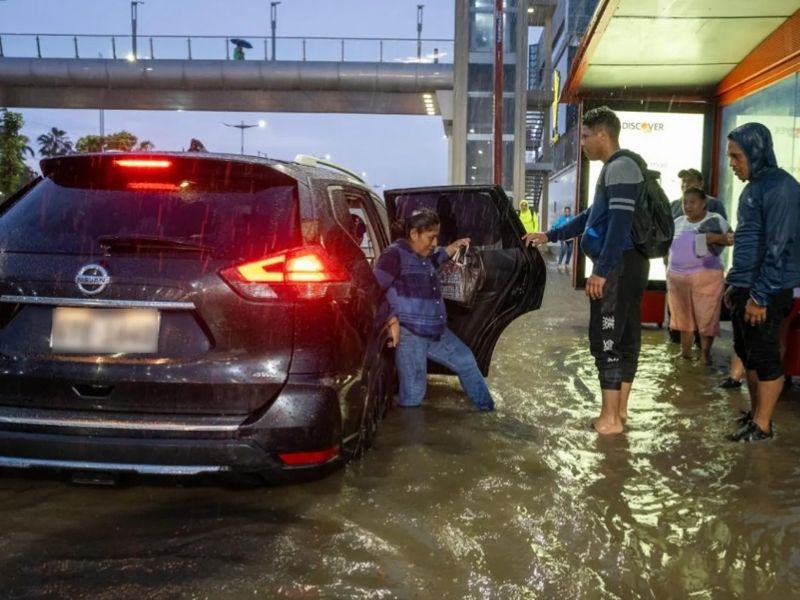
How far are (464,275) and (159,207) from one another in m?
2.48

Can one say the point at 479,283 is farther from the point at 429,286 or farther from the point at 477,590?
the point at 477,590

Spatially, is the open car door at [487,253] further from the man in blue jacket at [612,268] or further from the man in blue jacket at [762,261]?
the man in blue jacket at [762,261]

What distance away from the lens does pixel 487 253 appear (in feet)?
17.6

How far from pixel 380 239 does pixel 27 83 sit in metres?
27.3

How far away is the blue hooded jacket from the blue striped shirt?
1.80 meters

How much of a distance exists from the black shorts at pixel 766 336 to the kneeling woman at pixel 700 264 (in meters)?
2.35

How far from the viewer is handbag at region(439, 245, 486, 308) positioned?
5.32 metres

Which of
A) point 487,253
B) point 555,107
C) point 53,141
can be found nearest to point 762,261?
point 487,253

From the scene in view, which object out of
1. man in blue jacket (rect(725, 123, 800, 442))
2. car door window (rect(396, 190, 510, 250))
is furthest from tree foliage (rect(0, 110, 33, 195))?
man in blue jacket (rect(725, 123, 800, 442))

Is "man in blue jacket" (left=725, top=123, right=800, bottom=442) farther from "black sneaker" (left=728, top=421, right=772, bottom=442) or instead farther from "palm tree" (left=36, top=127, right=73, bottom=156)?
"palm tree" (left=36, top=127, right=73, bottom=156)

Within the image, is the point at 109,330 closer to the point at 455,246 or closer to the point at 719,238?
the point at 455,246

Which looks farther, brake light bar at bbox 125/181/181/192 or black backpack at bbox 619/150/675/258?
black backpack at bbox 619/150/675/258

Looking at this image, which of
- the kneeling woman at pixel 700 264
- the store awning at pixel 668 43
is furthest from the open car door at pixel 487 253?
the store awning at pixel 668 43

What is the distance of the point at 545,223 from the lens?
3491 cm
